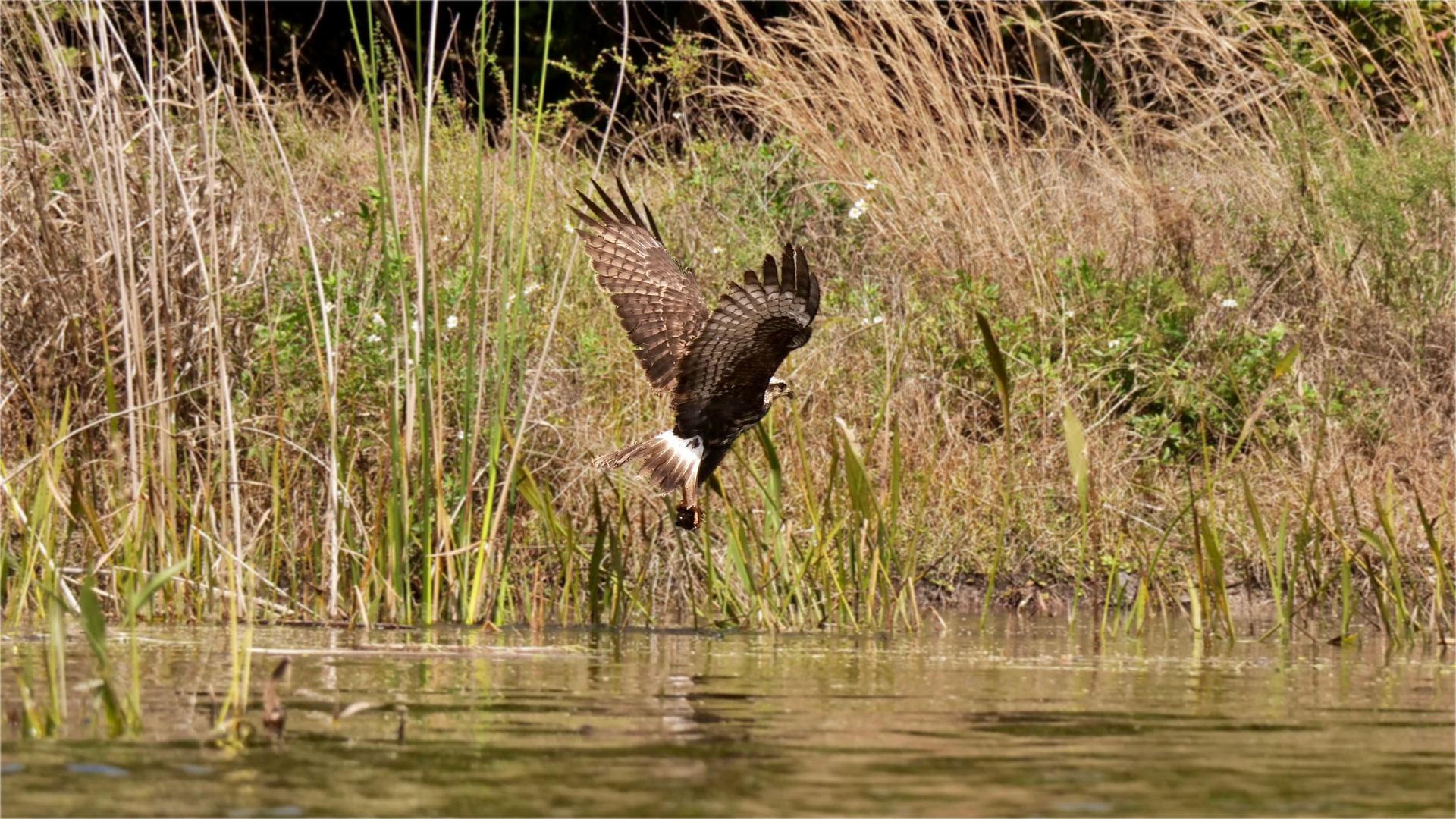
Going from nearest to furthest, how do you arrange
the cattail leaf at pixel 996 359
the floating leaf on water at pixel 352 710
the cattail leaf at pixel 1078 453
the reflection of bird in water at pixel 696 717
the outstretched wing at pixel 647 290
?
the floating leaf on water at pixel 352 710 → the reflection of bird in water at pixel 696 717 → the cattail leaf at pixel 996 359 → the cattail leaf at pixel 1078 453 → the outstretched wing at pixel 647 290

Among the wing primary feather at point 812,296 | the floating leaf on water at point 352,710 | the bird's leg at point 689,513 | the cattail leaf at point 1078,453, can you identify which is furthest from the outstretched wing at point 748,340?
the floating leaf on water at point 352,710

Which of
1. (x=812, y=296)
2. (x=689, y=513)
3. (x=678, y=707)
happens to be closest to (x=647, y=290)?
(x=689, y=513)

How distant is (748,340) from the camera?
5055mm

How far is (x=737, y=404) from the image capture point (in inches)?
216

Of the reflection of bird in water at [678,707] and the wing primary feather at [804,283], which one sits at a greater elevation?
the wing primary feather at [804,283]

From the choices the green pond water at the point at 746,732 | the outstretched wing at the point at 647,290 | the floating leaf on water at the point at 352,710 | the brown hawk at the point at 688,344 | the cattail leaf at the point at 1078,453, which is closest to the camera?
the green pond water at the point at 746,732

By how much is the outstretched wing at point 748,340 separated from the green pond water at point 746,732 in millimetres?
762

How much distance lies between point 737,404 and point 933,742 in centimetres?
235

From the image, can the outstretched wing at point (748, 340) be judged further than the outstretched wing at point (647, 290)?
No

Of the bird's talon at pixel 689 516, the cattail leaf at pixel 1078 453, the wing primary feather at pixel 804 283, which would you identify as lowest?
the bird's talon at pixel 689 516

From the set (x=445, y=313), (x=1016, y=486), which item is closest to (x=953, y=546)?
(x=1016, y=486)

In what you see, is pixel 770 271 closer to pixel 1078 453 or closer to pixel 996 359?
pixel 996 359

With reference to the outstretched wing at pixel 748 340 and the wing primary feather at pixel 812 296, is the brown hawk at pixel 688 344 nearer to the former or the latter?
the outstretched wing at pixel 748 340

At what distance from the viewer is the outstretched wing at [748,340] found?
4492 millimetres
